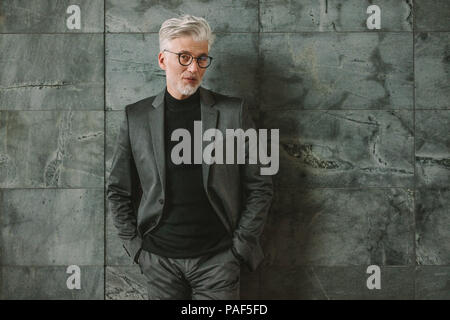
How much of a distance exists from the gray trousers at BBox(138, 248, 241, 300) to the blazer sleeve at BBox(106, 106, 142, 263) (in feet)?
0.63

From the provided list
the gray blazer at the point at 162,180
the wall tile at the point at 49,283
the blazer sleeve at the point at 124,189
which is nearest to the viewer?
the gray blazer at the point at 162,180

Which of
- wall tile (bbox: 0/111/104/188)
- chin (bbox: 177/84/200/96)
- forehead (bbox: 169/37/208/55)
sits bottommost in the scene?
wall tile (bbox: 0/111/104/188)

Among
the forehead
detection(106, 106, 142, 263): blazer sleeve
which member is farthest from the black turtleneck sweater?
the forehead

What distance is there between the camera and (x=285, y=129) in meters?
3.43

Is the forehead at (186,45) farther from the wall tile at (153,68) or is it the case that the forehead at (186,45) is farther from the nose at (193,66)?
the wall tile at (153,68)

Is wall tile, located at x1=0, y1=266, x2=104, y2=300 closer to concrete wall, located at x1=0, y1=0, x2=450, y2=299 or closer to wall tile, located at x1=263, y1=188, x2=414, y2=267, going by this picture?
concrete wall, located at x1=0, y1=0, x2=450, y2=299

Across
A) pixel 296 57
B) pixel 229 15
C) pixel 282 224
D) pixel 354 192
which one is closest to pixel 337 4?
pixel 296 57

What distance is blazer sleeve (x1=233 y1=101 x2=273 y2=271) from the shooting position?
9.48ft

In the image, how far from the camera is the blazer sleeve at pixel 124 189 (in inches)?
117

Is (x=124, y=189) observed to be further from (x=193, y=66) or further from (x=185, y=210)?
(x=193, y=66)

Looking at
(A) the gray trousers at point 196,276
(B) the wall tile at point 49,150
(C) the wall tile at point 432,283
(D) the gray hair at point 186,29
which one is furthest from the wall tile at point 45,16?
(C) the wall tile at point 432,283

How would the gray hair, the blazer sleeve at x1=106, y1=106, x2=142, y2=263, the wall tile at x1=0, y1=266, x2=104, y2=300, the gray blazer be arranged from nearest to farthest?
1. the gray hair
2. the gray blazer
3. the blazer sleeve at x1=106, y1=106, x2=142, y2=263
4. the wall tile at x1=0, y1=266, x2=104, y2=300

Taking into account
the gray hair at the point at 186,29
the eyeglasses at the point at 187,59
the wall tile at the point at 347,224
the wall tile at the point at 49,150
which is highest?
the gray hair at the point at 186,29

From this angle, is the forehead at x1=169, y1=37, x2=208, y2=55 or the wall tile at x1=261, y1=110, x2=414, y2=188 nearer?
the forehead at x1=169, y1=37, x2=208, y2=55
